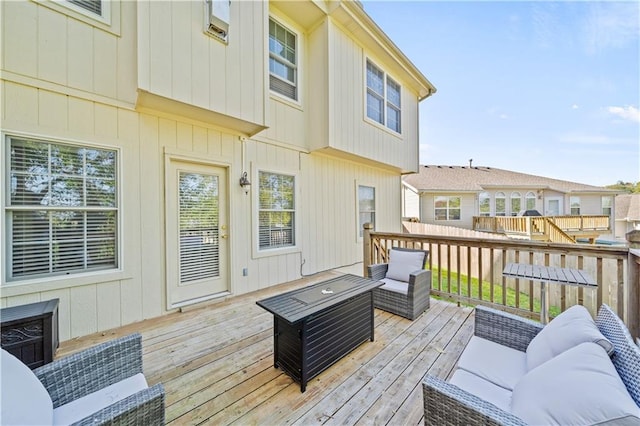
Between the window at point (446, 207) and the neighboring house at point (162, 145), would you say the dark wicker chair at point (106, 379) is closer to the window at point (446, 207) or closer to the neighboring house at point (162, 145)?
the neighboring house at point (162, 145)

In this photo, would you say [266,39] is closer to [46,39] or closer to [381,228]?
[46,39]

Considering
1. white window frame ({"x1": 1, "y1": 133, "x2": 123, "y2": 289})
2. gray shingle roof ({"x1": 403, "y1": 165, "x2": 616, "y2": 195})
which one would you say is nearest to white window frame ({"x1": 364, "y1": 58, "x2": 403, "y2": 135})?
white window frame ({"x1": 1, "y1": 133, "x2": 123, "y2": 289})

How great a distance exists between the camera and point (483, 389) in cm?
146

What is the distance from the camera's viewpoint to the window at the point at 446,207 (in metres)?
15.1

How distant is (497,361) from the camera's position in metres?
1.73

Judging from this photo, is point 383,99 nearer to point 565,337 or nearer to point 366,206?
point 366,206

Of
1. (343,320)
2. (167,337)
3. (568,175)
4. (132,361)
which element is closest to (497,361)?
(343,320)

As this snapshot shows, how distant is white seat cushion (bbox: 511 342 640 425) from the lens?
2.75 ft

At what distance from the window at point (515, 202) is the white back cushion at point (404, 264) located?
1695 centimetres

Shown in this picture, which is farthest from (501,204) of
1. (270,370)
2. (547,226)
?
(270,370)

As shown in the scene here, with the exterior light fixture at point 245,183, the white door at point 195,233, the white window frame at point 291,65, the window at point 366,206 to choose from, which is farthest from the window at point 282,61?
the window at point 366,206

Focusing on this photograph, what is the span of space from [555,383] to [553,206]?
844 inches

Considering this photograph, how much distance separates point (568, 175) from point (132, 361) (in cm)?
3275

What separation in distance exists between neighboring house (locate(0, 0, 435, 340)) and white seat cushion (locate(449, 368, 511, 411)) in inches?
137
